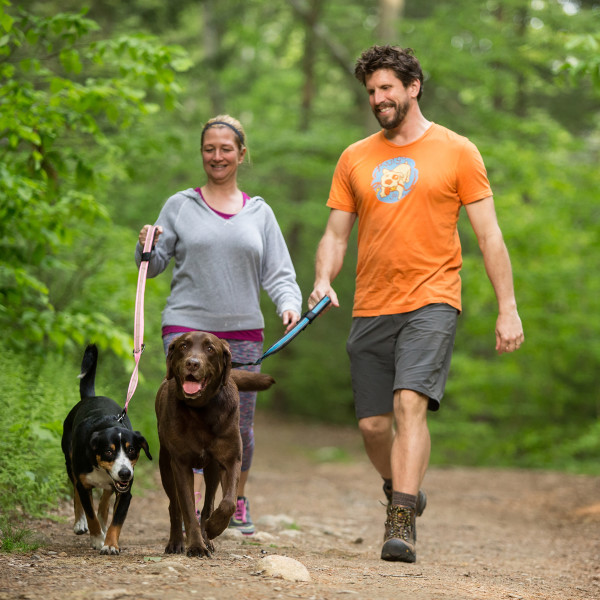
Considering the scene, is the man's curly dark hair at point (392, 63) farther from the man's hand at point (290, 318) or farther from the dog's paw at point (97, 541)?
the dog's paw at point (97, 541)

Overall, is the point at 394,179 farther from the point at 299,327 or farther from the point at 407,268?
the point at 299,327

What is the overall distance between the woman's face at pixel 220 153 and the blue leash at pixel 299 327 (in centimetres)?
101

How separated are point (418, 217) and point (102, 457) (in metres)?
2.33

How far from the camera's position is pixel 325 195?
2261 cm

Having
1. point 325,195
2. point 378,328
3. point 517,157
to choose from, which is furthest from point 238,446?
point 325,195

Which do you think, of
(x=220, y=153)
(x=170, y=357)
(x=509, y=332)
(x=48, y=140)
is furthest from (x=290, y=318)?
(x=48, y=140)

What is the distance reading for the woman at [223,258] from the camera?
5.22 m

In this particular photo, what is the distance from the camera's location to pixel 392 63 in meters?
5.27

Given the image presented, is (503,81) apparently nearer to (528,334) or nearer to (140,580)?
(528,334)

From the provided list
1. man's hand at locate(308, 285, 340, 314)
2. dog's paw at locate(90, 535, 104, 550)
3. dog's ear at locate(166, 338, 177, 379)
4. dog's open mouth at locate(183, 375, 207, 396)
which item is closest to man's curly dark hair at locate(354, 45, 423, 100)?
man's hand at locate(308, 285, 340, 314)

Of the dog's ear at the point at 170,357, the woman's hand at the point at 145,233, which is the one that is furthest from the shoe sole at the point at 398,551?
the woman's hand at the point at 145,233

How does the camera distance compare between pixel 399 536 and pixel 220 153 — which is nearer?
pixel 399 536

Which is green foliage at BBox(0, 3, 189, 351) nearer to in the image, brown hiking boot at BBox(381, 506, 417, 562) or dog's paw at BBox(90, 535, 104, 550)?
dog's paw at BBox(90, 535, 104, 550)

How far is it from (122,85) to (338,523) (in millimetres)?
4203
